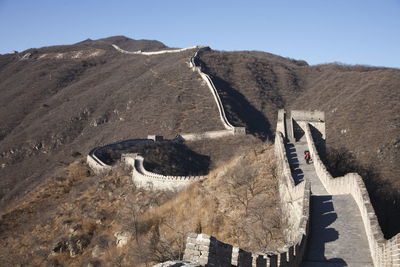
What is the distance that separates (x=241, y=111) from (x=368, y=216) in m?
68.1

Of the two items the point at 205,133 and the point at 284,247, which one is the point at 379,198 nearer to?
the point at 284,247

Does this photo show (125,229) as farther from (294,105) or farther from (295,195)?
(294,105)

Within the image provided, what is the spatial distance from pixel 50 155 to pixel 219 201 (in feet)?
185

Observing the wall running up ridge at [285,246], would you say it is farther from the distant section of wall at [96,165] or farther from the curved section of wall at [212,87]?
the curved section of wall at [212,87]

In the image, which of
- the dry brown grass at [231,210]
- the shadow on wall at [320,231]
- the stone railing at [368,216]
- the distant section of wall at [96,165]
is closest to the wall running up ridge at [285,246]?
the shadow on wall at [320,231]

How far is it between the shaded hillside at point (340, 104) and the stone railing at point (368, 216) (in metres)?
2.22

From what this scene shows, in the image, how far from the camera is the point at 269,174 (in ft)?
82.7

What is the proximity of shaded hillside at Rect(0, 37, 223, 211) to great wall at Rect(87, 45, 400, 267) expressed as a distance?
46101 mm

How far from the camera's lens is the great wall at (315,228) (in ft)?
26.6

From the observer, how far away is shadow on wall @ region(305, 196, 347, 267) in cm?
1267

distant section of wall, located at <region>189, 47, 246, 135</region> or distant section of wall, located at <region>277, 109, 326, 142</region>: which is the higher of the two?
distant section of wall, located at <region>277, 109, 326, 142</region>

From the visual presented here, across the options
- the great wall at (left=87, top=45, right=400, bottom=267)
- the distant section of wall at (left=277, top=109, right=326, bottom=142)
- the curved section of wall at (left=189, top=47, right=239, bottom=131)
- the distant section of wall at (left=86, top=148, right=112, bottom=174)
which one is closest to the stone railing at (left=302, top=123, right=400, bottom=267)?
the great wall at (left=87, top=45, right=400, bottom=267)

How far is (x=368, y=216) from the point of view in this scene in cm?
1348

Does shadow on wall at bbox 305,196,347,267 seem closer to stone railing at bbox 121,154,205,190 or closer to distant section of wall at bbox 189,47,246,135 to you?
stone railing at bbox 121,154,205,190
